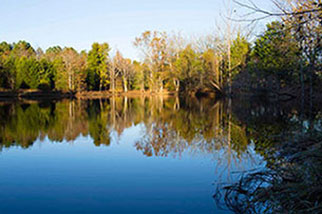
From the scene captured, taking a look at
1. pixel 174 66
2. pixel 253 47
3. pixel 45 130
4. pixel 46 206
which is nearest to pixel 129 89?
pixel 174 66

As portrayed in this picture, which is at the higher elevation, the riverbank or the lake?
the riverbank

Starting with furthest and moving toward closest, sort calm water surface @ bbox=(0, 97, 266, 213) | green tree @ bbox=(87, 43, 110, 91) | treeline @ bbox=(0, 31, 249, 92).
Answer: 1. green tree @ bbox=(87, 43, 110, 91)
2. treeline @ bbox=(0, 31, 249, 92)
3. calm water surface @ bbox=(0, 97, 266, 213)

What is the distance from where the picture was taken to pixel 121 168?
19.6ft

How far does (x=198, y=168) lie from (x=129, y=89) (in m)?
48.8

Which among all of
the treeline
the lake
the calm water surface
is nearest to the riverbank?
the treeline

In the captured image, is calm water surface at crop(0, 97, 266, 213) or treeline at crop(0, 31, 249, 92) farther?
treeline at crop(0, 31, 249, 92)

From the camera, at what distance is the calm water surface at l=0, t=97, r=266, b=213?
4.10m

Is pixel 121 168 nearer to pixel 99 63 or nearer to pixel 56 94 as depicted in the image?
pixel 56 94

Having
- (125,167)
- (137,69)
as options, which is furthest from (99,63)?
(125,167)

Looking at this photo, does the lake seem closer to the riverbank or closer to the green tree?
the riverbank

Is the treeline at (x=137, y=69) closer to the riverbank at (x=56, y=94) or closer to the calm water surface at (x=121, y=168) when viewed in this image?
the riverbank at (x=56, y=94)

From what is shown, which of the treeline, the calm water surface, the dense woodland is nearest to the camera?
the calm water surface

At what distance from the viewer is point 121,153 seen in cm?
738

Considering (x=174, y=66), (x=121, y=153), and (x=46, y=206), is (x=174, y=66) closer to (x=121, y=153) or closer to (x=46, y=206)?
(x=121, y=153)
